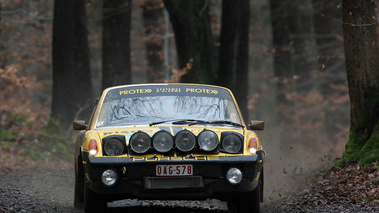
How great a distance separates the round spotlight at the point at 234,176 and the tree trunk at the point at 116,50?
50.8 ft

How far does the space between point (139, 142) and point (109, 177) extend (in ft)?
1.73

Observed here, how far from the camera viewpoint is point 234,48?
2131cm

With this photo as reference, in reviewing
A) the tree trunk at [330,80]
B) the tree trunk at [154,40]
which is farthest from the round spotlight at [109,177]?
the tree trunk at [154,40]

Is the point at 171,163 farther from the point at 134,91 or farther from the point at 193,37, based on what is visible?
the point at 193,37

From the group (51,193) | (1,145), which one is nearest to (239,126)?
(51,193)

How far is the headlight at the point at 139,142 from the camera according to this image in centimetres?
Answer: 773

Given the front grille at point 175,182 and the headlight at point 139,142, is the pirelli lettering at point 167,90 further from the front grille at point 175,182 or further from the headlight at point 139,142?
the front grille at point 175,182

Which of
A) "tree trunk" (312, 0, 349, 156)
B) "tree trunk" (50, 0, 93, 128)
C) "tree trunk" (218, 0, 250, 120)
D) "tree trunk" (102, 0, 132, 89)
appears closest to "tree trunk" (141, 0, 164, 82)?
"tree trunk" (312, 0, 349, 156)

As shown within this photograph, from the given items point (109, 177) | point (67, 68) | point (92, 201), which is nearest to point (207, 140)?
point (109, 177)

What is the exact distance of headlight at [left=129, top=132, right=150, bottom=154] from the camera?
304 inches

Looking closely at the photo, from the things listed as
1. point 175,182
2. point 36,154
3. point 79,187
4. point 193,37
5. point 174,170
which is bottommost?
point 36,154

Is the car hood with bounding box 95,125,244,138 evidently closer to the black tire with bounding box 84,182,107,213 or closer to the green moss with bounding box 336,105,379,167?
the black tire with bounding box 84,182,107,213

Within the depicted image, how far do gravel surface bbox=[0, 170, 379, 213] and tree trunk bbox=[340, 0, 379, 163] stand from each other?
1.43 m

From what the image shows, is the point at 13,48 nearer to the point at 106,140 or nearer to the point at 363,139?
the point at 363,139
